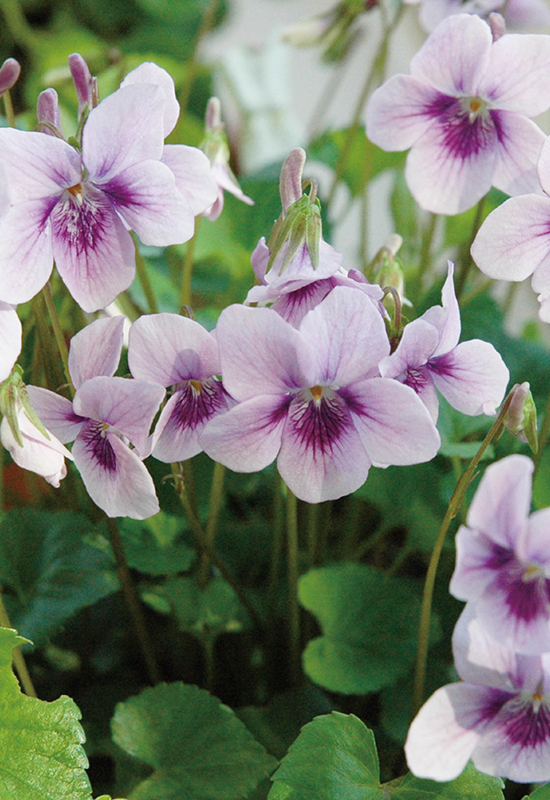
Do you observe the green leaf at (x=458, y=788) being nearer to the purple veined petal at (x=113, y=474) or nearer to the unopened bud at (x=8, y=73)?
the purple veined petal at (x=113, y=474)

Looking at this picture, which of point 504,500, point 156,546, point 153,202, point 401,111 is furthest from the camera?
point 156,546

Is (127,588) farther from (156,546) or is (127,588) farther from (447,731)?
(447,731)

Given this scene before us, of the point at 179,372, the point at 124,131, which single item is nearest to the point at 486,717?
the point at 179,372

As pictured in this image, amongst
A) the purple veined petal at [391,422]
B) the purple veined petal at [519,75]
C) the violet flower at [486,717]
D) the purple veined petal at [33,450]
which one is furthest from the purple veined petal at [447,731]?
the purple veined petal at [519,75]

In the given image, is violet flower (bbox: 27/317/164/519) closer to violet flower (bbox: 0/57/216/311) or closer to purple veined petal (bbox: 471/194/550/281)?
violet flower (bbox: 0/57/216/311)

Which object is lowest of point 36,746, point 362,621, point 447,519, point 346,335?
point 362,621

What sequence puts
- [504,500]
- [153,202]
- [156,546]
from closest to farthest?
[504,500] < [153,202] < [156,546]
